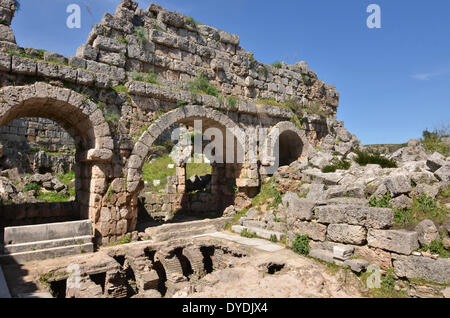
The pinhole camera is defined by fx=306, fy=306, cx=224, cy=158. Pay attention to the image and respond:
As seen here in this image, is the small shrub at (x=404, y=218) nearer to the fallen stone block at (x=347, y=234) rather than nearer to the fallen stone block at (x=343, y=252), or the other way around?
the fallen stone block at (x=347, y=234)

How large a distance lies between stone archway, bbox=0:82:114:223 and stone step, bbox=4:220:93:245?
1.77 feet

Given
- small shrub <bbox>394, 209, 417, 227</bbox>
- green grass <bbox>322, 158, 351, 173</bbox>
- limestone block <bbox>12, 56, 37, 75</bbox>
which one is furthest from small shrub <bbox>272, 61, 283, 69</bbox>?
limestone block <bbox>12, 56, 37, 75</bbox>

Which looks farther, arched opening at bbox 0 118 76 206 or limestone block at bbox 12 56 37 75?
arched opening at bbox 0 118 76 206

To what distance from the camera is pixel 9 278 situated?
5727 millimetres

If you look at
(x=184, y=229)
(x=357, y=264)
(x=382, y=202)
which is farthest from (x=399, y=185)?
(x=184, y=229)

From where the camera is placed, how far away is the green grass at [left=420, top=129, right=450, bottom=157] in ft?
35.1

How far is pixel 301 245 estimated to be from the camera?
7.60 meters

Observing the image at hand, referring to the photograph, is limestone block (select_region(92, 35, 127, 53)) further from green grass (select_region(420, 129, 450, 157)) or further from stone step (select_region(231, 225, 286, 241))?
green grass (select_region(420, 129, 450, 157))

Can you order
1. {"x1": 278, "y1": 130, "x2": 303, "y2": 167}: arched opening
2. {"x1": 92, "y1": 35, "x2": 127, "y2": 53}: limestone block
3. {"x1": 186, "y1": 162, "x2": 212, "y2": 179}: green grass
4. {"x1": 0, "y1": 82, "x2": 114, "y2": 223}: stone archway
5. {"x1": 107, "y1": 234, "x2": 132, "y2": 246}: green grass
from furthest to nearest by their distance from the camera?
{"x1": 186, "y1": 162, "x2": 212, "y2": 179}: green grass < {"x1": 278, "y1": 130, "x2": 303, "y2": 167}: arched opening < {"x1": 92, "y1": 35, "x2": 127, "y2": 53}: limestone block < {"x1": 107, "y1": 234, "x2": 132, "y2": 246}: green grass < {"x1": 0, "y1": 82, "x2": 114, "y2": 223}: stone archway

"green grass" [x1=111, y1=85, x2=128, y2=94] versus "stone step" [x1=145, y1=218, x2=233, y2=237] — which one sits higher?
Result: "green grass" [x1=111, y1=85, x2=128, y2=94]

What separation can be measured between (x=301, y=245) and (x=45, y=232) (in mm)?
6213

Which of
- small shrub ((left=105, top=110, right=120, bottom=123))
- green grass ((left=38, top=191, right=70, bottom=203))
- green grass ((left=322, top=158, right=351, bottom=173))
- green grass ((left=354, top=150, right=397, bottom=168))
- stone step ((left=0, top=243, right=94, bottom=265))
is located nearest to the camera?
stone step ((left=0, top=243, right=94, bottom=265))

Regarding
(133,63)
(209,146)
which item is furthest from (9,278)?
(209,146)

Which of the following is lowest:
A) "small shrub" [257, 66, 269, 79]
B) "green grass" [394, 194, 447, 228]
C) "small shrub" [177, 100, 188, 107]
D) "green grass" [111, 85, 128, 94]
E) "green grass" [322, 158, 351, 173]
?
"green grass" [394, 194, 447, 228]
